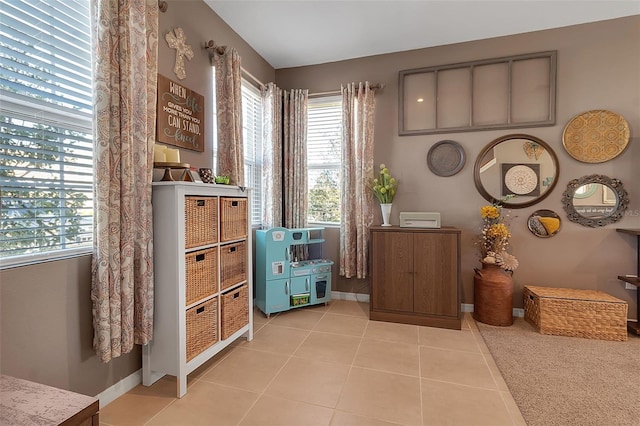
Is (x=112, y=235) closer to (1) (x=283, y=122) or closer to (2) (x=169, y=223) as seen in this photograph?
(2) (x=169, y=223)

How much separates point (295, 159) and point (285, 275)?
139cm

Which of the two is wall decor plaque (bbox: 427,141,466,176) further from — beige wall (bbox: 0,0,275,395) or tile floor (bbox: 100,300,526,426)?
beige wall (bbox: 0,0,275,395)

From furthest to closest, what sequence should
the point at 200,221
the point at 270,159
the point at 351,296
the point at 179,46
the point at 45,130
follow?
the point at 351,296, the point at 270,159, the point at 179,46, the point at 200,221, the point at 45,130

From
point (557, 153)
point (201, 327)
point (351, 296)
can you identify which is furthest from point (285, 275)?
point (557, 153)

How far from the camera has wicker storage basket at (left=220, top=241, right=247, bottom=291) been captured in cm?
211

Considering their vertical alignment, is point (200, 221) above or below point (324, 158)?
below

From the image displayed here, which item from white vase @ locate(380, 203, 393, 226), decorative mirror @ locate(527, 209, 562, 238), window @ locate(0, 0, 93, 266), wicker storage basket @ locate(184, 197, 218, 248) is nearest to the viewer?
window @ locate(0, 0, 93, 266)

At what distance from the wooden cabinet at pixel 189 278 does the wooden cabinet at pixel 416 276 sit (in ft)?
4.73

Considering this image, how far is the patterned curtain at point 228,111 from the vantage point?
2.55 meters

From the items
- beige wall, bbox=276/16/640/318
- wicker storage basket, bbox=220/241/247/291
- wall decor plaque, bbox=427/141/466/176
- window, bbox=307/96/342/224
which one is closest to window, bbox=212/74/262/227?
window, bbox=307/96/342/224

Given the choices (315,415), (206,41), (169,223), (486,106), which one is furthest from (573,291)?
(206,41)

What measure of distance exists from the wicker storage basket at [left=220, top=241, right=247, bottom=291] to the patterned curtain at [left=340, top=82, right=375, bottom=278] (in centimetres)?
135

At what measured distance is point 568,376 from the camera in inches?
75.2

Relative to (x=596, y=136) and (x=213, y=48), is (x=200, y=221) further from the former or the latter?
(x=596, y=136)
